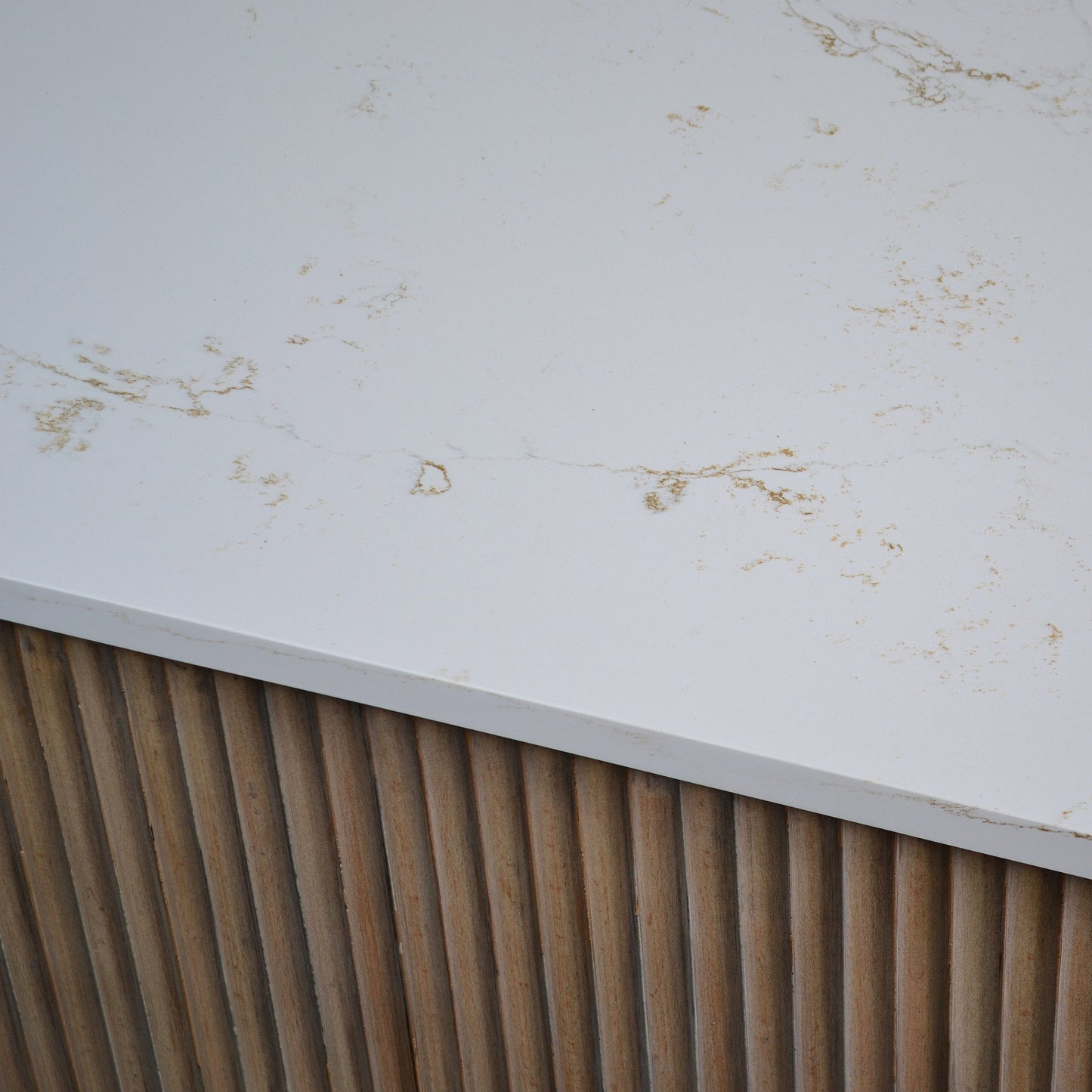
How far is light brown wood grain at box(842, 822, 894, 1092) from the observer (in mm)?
548

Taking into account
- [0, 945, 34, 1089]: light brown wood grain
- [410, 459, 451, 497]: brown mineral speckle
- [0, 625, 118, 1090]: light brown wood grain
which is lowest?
[0, 945, 34, 1089]: light brown wood grain

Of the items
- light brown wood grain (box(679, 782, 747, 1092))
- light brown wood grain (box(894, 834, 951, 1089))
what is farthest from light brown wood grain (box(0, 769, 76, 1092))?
light brown wood grain (box(894, 834, 951, 1089))

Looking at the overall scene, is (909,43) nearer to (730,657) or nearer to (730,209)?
(730,209)

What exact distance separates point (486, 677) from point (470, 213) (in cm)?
35

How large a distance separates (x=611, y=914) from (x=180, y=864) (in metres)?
0.29

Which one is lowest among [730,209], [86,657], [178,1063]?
[178,1063]

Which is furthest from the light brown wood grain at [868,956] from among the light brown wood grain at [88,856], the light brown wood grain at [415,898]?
the light brown wood grain at [88,856]

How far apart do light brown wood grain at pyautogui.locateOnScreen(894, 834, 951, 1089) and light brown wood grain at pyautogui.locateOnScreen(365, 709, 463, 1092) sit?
0.86 feet

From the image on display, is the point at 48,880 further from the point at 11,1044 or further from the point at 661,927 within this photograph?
the point at 661,927

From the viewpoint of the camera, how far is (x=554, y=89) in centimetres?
78

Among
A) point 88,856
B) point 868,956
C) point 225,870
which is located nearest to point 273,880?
point 225,870

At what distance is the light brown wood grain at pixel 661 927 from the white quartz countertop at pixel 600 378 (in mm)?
65

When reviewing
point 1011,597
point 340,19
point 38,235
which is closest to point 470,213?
point 340,19

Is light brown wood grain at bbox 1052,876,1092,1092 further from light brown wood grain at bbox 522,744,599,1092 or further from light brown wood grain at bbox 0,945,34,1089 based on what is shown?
light brown wood grain at bbox 0,945,34,1089
